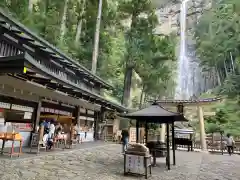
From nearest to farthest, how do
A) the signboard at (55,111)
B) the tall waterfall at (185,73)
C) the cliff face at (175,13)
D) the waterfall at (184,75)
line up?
the signboard at (55,111) < the waterfall at (184,75) < the tall waterfall at (185,73) < the cliff face at (175,13)

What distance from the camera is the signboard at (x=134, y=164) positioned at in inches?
235

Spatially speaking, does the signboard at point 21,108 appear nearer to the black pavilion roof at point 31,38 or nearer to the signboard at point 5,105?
the signboard at point 5,105

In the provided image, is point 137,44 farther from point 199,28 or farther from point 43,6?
point 199,28

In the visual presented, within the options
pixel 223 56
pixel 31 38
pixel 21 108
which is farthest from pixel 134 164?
pixel 223 56

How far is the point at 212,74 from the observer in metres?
38.4

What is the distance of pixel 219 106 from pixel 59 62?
22086 mm

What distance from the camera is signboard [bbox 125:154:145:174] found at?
5969 millimetres

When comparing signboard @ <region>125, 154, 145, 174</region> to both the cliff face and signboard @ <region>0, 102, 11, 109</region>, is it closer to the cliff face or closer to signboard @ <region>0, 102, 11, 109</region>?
signboard @ <region>0, 102, 11, 109</region>

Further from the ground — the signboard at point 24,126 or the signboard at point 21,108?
the signboard at point 21,108

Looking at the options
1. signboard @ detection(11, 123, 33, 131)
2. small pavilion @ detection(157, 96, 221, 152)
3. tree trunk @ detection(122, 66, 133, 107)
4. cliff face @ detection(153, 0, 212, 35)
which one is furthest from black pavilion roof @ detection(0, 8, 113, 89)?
cliff face @ detection(153, 0, 212, 35)

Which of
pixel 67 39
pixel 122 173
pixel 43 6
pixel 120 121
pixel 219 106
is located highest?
pixel 43 6

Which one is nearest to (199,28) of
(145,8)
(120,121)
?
(145,8)

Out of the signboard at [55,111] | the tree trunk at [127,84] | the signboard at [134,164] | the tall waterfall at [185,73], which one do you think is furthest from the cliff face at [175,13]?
the signboard at [134,164]

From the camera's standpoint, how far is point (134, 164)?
19.9ft
